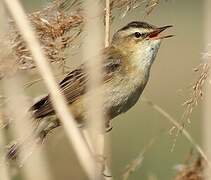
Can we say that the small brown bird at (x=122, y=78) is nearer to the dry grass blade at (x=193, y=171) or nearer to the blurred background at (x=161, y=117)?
the blurred background at (x=161, y=117)

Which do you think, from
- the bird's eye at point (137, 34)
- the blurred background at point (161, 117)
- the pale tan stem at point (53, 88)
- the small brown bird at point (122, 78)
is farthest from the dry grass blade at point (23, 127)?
the bird's eye at point (137, 34)

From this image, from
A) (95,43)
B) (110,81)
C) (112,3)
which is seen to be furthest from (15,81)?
(110,81)

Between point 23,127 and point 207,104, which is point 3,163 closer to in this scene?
point 23,127

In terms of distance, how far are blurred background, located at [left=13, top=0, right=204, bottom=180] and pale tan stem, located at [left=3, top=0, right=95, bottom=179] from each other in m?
0.70

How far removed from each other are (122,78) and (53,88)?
184cm

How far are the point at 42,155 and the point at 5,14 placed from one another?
0.59 metres

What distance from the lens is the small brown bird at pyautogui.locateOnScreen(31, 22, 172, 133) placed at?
4.17m

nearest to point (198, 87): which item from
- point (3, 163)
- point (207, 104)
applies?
point (207, 104)

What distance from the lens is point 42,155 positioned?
2.76 meters

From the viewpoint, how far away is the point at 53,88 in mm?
2475

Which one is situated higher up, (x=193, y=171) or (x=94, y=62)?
(x=94, y=62)

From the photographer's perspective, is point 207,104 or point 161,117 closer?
Result: point 207,104

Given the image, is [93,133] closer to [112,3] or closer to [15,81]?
[15,81]

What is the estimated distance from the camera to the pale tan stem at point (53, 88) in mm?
2434
